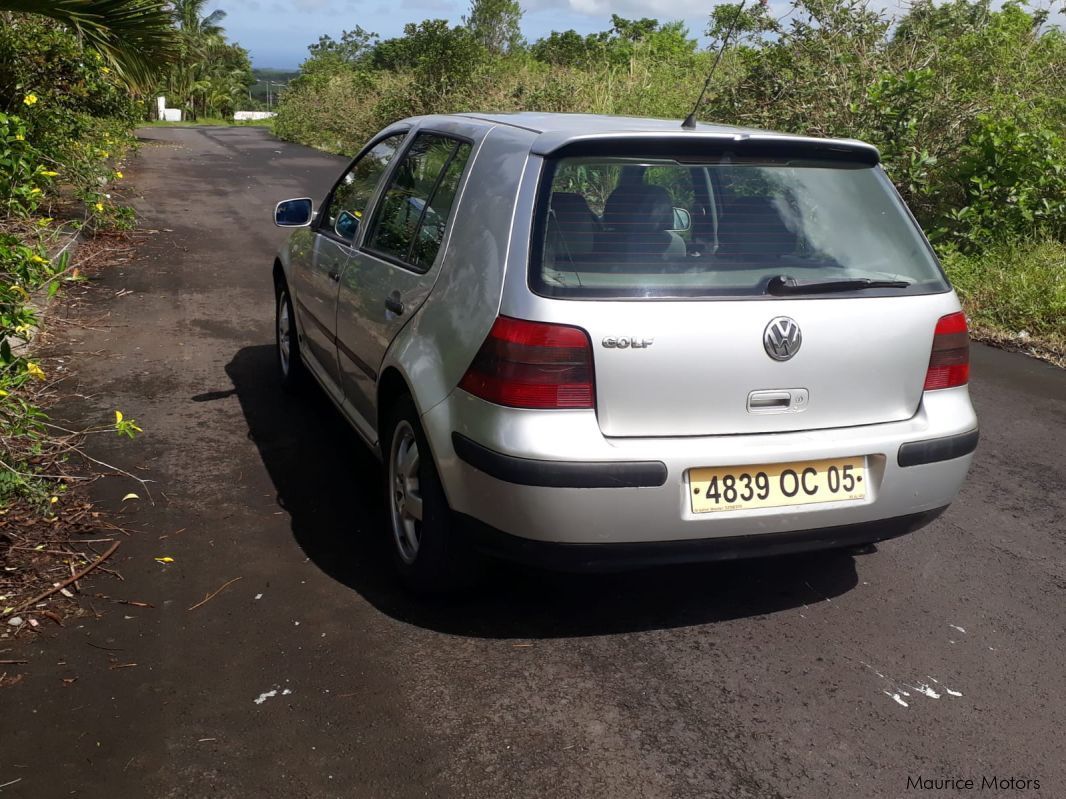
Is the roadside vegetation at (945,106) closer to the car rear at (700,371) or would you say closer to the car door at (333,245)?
the car door at (333,245)

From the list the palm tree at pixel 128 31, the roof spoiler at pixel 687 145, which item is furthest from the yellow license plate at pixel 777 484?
the palm tree at pixel 128 31

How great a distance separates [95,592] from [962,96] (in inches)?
413

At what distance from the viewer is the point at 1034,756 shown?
303 centimetres

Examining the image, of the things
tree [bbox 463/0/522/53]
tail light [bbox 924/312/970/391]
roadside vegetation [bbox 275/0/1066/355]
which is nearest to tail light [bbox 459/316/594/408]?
tail light [bbox 924/312/970/391]

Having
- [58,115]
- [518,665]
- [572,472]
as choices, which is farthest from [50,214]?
[572,472]

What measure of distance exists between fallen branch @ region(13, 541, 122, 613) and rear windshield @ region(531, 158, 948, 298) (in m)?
2.09

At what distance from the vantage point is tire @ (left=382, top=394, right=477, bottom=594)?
3641mm

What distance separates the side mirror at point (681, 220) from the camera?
3520 mm

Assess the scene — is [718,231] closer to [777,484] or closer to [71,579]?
[777,484]

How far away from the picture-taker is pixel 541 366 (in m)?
3.23

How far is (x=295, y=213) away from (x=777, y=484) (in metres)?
3.37

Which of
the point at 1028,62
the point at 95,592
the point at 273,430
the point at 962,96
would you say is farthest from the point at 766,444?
the point at 1028,62

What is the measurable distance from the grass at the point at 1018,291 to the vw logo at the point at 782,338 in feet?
18.9

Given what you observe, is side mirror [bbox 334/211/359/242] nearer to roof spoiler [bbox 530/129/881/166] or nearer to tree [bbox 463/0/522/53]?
roof spoiler [bbox 530/129/881/166]
